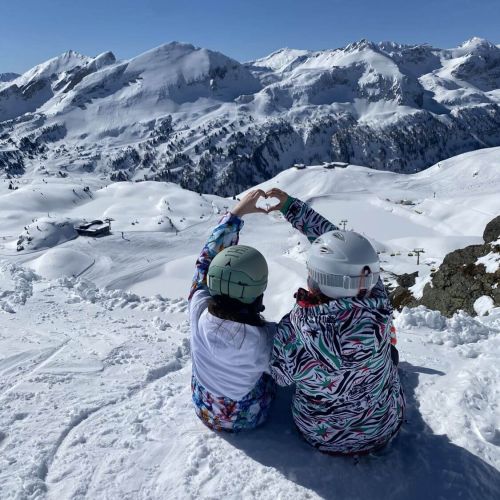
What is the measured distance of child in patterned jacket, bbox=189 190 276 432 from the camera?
3842 mm

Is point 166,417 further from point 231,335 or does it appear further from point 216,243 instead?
point 216,243

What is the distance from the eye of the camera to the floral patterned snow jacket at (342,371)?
3.55 meters

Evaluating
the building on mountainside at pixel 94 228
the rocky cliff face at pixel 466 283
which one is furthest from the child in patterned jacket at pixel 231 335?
the building on mountainside at pixel 94 228

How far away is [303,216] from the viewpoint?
5.54m

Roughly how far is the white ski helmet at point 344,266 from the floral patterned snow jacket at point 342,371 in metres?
0.11

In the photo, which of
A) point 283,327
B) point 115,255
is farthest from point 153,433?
point 115,255

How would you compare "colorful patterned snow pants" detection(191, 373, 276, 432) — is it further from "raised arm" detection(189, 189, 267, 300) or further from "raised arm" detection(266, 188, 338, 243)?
"raised arm" detection(266, 188, 338, 243)

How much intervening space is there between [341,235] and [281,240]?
46.1 metres

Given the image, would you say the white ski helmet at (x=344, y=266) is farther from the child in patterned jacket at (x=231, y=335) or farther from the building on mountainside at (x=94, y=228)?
the building on mountainside at (x=94, y=228)

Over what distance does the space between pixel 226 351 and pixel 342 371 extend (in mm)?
1047

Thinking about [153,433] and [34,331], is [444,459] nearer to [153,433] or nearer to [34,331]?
[153,433]

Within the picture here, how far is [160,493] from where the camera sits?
Result: 13.5 ft

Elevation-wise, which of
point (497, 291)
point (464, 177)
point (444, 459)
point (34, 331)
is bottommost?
point (464, 177)

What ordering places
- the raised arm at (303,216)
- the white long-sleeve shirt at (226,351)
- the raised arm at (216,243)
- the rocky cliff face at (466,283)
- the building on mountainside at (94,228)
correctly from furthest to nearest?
the building on mountainside at (94,228) < the rocky cliff face at (466,283) < the raised arm at (303,216) < the raised arm at (216,243) < the white long-sleeve shirt at (226,351)
